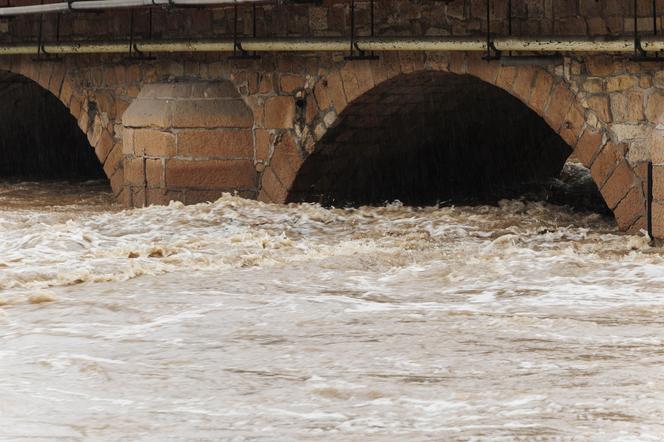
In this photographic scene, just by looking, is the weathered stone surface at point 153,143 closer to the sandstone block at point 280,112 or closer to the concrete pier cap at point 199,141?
the concrete pier cap at point 199,141

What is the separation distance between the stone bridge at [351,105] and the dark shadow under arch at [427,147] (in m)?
0.02

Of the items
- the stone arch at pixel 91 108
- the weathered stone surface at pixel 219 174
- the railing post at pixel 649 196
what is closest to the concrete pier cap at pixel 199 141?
the weathered stone surface at pixel 219 174

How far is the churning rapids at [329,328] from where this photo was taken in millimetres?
5820

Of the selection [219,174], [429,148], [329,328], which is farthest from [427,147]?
[329,328]

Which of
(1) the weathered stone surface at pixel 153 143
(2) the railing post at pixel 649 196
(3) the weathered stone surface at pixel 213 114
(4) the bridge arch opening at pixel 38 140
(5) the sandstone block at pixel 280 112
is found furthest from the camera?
(4) the bridge arch opening at pixel 38 140

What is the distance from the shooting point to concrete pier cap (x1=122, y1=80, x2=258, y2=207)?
494 inches

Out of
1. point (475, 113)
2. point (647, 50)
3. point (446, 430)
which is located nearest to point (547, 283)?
point (647, 50)

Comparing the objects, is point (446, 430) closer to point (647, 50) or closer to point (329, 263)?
point (329, 263)

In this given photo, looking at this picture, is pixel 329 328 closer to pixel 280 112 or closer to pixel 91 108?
pixel 280 112

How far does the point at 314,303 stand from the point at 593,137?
3.04m

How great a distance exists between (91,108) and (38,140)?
3.85 meters

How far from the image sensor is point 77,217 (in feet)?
40.7


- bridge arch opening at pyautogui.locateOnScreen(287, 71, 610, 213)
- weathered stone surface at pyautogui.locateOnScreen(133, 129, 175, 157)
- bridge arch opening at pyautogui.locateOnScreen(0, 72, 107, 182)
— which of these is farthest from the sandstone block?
bridge arch opening at pyautogui.locateOnScreen(0, 72, 107, 182)

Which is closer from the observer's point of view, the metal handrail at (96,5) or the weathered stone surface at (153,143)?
the metal handrail at (96,5)
